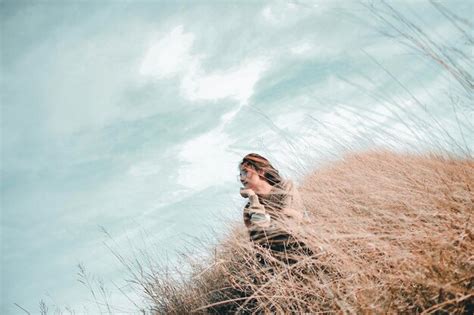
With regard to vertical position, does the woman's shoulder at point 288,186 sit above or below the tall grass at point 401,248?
above

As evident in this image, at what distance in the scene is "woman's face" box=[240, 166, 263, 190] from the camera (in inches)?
112

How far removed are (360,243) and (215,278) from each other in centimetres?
175

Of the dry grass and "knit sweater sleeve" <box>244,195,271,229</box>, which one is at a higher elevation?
"knit sweater sleeve" <box>244,195,271,229</box>

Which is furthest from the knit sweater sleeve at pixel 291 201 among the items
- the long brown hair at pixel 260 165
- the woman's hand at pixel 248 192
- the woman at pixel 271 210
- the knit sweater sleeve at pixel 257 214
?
the long brown hair at pixel 260 165

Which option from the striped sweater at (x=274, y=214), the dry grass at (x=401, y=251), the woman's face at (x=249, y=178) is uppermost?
the woman's face at (x=249, y=178)

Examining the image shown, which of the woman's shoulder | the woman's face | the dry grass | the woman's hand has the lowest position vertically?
the dry grass

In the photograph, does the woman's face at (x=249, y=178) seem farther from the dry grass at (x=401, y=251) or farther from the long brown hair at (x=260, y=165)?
the dry grass at (x=401, y=251)

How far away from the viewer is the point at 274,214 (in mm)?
2643

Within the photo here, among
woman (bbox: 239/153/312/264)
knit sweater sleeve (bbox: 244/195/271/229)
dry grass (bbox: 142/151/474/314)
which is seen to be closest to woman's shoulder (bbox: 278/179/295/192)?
woman (bbox: 239/153/312/264)

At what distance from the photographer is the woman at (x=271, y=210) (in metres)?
2.42

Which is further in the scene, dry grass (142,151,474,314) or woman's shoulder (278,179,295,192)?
woman's shoulder (278,179,295,192)

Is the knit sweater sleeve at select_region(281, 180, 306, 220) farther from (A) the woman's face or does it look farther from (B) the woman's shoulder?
(A) the woman's face

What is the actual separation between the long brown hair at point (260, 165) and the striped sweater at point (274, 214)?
24 centimetres

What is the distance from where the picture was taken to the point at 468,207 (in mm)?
1696
